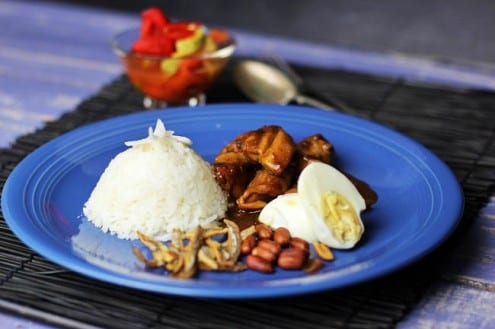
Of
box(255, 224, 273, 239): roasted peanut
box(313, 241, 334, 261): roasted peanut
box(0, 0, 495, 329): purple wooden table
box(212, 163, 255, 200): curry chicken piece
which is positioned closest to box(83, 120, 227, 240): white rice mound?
box(212, 163, 255, 200): curry chicken piece

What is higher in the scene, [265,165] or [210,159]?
[265,165]

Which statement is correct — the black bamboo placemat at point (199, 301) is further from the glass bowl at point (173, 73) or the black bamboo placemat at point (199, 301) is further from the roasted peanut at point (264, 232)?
the glass bowl at point (173, 73)

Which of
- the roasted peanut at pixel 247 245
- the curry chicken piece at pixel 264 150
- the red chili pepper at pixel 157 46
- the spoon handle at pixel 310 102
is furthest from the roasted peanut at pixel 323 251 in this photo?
the red chili pepper at pixel 157 46

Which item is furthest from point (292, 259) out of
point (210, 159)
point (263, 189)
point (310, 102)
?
point (310, 102)

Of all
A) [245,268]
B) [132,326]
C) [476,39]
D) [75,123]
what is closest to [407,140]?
[245,268]

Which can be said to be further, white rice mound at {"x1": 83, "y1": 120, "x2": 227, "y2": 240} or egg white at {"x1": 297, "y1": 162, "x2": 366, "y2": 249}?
white rice mound at {"x1": 83, "y1": 120, "x2": 227, "y2": 240}

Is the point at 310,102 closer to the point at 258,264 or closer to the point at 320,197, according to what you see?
the point at 320,197

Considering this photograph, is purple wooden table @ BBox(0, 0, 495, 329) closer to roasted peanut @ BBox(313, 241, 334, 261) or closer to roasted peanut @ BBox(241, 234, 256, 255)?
roasted peanut @ BBox(313, 241, 334, 261)
